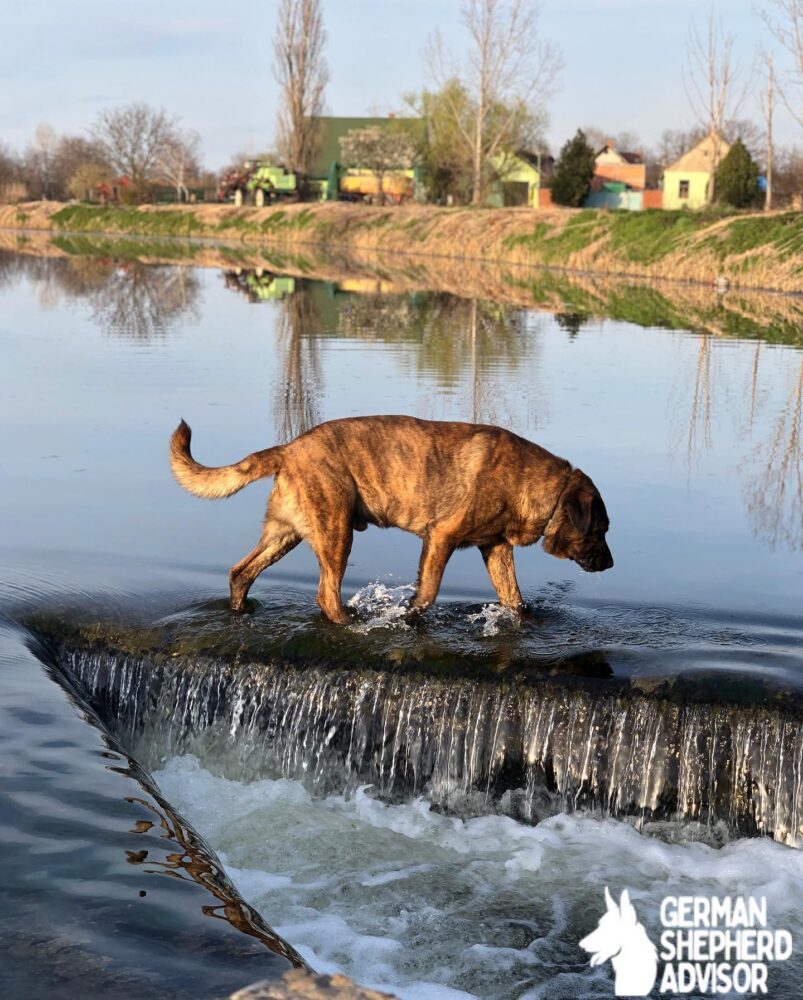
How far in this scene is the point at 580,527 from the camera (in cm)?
813

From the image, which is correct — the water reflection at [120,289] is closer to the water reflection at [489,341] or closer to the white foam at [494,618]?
the water reflection at [489,341]

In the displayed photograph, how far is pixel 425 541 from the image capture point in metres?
8.12

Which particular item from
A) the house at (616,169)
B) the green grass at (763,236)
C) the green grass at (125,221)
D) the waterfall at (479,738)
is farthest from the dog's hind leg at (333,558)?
the house at (616,169)

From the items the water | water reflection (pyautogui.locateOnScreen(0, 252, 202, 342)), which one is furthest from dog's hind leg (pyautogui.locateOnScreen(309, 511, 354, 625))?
water reflection (pyautogui.locateOnScreen(0, 252, 202, 342))

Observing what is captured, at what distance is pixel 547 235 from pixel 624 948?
148 ft

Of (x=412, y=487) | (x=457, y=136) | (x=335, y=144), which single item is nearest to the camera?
(x=412, y=487)

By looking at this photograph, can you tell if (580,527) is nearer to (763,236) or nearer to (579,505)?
(579,505)

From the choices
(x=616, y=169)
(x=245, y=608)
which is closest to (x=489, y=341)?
(x=245, y=608)

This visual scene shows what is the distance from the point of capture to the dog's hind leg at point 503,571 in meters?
8.34

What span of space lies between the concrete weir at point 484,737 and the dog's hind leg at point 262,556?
26.8 inches

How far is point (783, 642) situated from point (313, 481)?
3.10 meters

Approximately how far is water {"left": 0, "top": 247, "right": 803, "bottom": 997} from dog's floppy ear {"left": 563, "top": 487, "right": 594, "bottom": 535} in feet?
2.44

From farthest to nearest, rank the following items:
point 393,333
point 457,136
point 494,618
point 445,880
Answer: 1. point 457,136
2. point 393,333
3. point 494,618
4. point 445,880

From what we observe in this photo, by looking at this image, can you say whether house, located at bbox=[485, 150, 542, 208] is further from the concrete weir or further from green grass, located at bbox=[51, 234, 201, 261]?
the concrete weir
